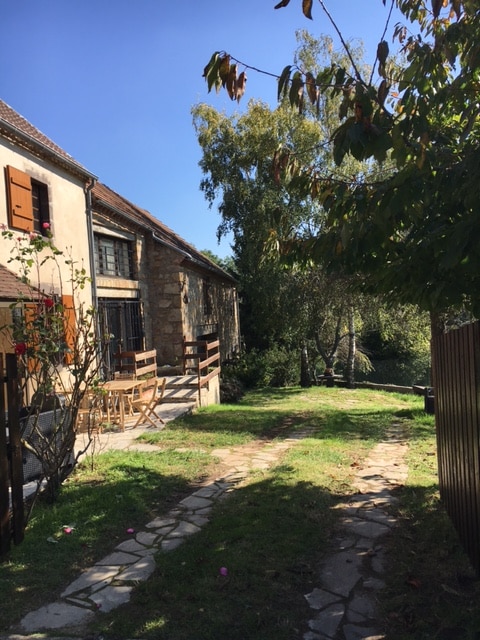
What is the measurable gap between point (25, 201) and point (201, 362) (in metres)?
5.20

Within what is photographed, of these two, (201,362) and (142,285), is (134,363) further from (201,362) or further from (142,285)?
(142,285)

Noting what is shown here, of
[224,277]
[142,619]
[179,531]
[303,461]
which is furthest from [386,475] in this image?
[224,277]

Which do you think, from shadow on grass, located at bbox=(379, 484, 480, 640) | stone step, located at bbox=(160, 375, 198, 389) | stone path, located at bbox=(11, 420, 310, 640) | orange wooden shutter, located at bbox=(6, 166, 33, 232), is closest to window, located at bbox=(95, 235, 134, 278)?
stone step, located at bbox=(160, 375, 198, 389)

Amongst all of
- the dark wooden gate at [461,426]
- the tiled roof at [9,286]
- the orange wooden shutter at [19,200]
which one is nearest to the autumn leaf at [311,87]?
the dark wooden gate at [461,426]

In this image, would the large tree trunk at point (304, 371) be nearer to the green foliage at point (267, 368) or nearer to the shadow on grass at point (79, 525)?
the green foliage at point (267, 368)

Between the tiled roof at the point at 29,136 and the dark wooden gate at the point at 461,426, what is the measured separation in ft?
25.7

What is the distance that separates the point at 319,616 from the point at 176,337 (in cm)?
1228

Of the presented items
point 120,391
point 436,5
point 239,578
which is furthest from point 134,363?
point 436,5

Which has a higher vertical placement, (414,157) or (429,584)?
(414,157)

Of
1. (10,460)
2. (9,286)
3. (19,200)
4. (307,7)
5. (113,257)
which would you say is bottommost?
(10,460)

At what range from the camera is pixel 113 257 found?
13531 millimetres

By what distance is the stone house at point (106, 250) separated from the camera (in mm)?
8922

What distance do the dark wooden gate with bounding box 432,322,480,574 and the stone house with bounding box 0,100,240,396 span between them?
5.88m

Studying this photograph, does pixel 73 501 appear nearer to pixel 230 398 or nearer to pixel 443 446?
pixel 443 446
